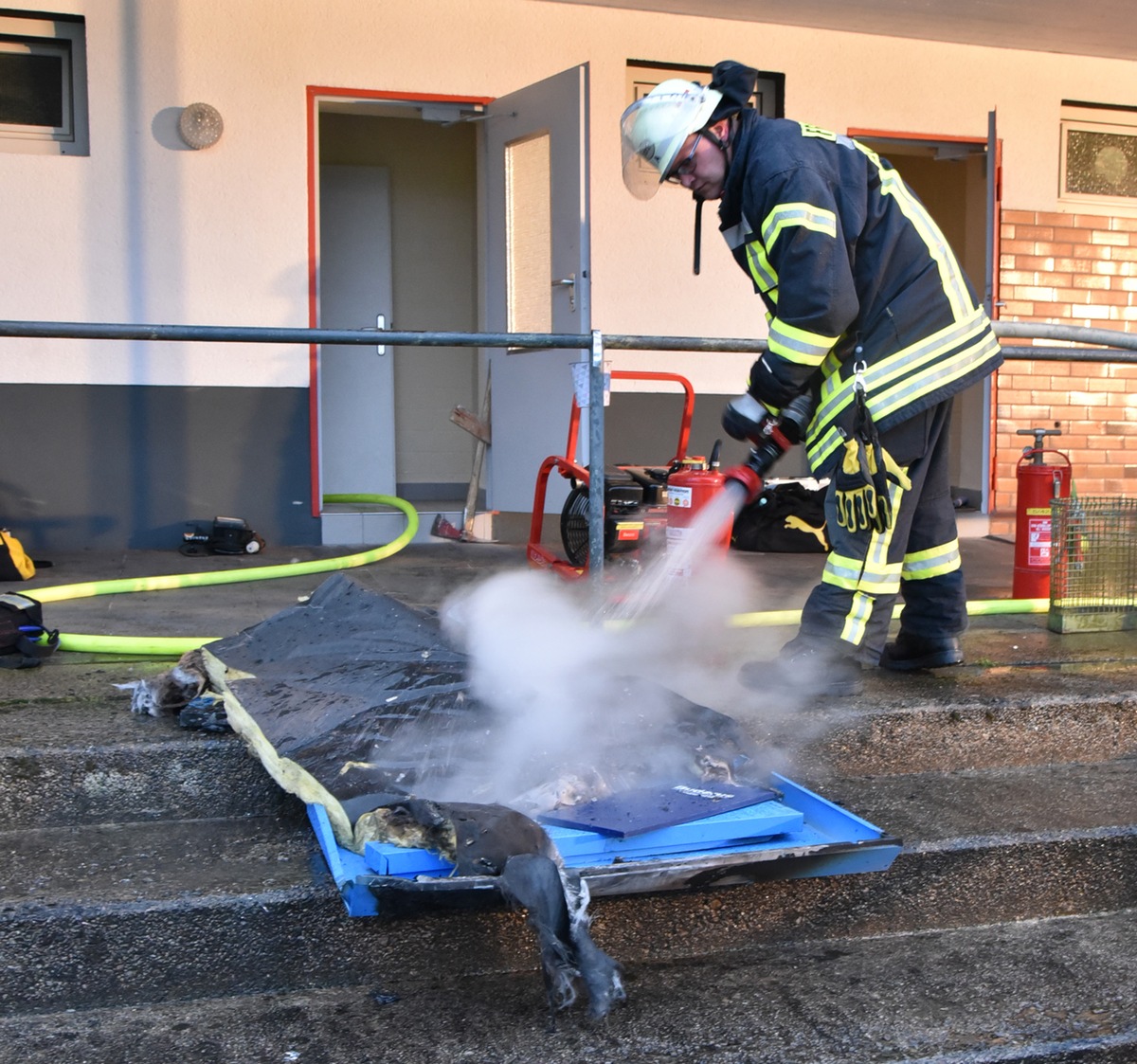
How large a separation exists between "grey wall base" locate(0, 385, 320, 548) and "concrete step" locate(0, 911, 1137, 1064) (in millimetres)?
4794

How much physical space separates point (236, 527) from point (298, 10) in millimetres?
2987

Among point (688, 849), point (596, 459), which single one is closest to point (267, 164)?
point (596, 459)

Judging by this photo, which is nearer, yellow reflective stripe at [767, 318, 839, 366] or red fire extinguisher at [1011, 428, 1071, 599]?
yellow reflective stripe at [767, 318, 839, 366]

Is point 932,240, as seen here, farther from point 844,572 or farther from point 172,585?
point 172,585

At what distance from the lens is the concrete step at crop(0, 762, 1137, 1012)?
7.39 ft

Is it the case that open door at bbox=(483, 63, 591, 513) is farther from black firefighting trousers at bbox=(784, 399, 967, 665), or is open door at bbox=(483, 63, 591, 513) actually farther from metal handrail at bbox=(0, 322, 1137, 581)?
black firefighting trousers at bbox=(784, 399, 967, 665)

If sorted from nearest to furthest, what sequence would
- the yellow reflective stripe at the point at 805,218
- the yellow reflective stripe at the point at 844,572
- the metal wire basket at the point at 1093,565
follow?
1. the yellow reflective stripe at the point at 805,218
2. the yellow reflective stripe at the point at 844,572
3. the metal wire basket at the point at 1093,565

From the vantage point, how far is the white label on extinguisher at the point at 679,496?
476 centimetres

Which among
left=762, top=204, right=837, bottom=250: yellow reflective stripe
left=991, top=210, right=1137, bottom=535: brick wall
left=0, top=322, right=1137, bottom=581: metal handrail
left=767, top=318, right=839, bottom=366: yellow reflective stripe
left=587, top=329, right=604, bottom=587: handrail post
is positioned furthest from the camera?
left=991, top=210, right=1137, bottom=535: brick wall

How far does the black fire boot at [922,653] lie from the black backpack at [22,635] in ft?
8.56

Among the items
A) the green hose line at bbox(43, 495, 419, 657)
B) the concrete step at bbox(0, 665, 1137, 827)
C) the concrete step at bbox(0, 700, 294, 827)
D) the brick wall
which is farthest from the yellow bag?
the brick wall

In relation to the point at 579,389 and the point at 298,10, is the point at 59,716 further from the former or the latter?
the point at 298,10

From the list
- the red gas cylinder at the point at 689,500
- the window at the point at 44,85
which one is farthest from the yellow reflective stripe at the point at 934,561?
the window at the point at 44,85

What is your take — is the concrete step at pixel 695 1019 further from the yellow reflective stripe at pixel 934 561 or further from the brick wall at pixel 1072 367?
the brick wall at pixel 1072 367
